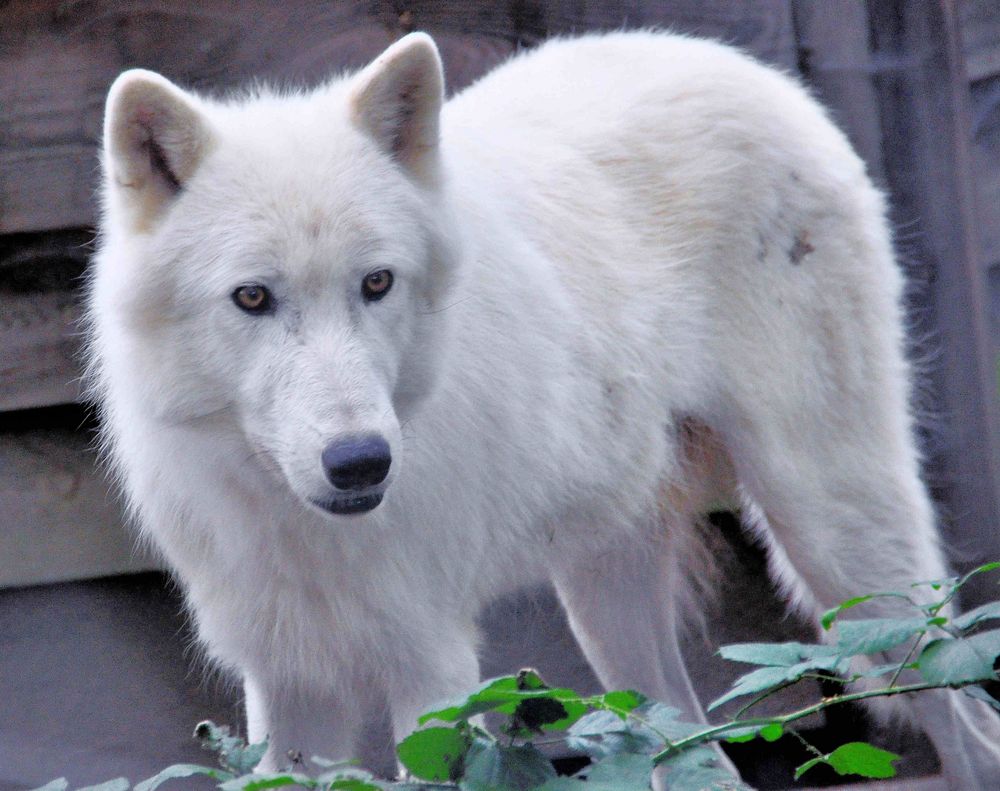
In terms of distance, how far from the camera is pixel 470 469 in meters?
2.64

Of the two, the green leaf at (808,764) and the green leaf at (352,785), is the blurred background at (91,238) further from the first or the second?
the green leaf at (352,785)

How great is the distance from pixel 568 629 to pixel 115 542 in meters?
1.64

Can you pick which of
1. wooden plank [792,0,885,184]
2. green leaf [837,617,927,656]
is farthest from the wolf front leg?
wooden plank [792,0,885,184]

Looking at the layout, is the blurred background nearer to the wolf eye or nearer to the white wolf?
the white wolf

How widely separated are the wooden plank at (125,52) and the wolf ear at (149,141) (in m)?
1.21

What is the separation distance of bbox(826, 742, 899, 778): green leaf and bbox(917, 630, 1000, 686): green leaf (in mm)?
128

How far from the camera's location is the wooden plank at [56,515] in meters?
3.58

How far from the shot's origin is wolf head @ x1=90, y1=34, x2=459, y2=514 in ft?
6.95

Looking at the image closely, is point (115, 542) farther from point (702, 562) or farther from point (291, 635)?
point (702, 562)

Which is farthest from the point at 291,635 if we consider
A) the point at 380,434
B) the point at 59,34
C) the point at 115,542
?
the point at 59,34

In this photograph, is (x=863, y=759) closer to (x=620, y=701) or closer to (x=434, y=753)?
(x=620, y=701)

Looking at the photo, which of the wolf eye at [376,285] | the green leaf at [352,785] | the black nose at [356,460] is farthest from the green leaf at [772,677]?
the wolf eye at [376,285]

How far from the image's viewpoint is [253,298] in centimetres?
218

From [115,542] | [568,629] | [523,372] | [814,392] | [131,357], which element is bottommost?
[568,629]
